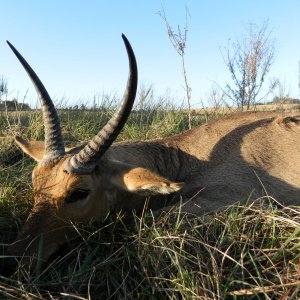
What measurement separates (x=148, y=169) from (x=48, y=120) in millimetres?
1109

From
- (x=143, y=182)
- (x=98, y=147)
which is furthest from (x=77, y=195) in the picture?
(x=143, y=182)

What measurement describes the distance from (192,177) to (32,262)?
1990 millimetres

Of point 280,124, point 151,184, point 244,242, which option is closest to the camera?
point 244,242

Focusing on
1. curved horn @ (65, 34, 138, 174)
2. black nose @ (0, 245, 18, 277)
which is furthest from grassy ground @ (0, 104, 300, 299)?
curved horn @ (65, 34, 138, 174)

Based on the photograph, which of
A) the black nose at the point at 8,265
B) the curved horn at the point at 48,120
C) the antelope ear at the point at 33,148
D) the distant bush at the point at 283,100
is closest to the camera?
the black nose at the point at 8,265

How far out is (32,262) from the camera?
3293mm

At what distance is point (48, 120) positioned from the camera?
13.8 ft

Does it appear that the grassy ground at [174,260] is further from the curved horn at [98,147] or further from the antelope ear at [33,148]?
the antelope ear at [33,148]

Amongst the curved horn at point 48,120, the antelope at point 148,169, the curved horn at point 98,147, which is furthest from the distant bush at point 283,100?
the curved horn at point 98,147

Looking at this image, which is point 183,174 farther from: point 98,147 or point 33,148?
point 33,148

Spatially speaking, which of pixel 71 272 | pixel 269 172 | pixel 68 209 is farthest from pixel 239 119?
pixel 71 272

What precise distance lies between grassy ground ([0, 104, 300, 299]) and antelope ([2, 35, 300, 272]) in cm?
21

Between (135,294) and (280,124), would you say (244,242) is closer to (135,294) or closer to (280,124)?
(135,294)

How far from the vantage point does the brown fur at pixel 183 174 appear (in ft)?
11.8
